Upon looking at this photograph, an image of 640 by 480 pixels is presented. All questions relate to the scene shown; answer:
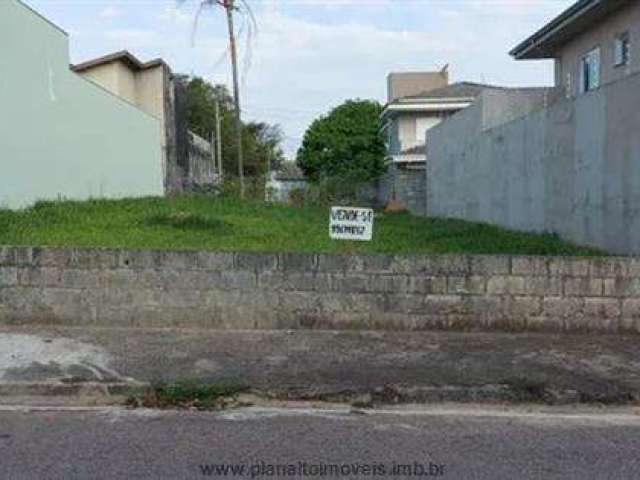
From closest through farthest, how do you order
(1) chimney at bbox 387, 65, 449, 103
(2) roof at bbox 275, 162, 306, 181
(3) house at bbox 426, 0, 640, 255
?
(3) house at bbox 426, 0, 640, 255
(1) chimney at bbox 387, 65, 449, 103
(2) roof at bbox 275, 162, 306, 181

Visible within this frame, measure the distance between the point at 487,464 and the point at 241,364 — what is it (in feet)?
9.55

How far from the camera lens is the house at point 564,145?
10.7m

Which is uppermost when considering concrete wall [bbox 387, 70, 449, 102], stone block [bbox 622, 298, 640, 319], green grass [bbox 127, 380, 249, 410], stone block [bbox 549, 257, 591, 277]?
concrete wall [bbox 387, 70, 449, 102]

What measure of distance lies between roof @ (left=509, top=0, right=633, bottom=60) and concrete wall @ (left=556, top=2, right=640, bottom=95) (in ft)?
0.52

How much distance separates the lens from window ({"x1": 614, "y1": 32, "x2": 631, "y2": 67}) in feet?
55.5

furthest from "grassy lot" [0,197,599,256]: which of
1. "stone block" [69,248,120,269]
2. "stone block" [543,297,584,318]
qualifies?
"stone block" [543,297,584,318]

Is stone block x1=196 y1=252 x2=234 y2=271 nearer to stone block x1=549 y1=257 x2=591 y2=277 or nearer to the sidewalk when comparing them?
the sidewalk

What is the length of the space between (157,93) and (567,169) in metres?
25.9

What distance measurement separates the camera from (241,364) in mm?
7387

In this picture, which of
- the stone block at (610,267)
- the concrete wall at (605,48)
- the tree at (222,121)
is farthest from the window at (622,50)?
the tree at (222,121)

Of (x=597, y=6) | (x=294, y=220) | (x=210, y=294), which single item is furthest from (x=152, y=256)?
(x=597, y=6)

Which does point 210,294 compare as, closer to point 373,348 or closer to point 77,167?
point 373,348

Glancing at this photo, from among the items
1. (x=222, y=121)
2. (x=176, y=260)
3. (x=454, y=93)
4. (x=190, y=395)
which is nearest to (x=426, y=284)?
(x=176, y=260)

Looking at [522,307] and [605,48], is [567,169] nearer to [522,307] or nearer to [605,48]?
[522,307]
